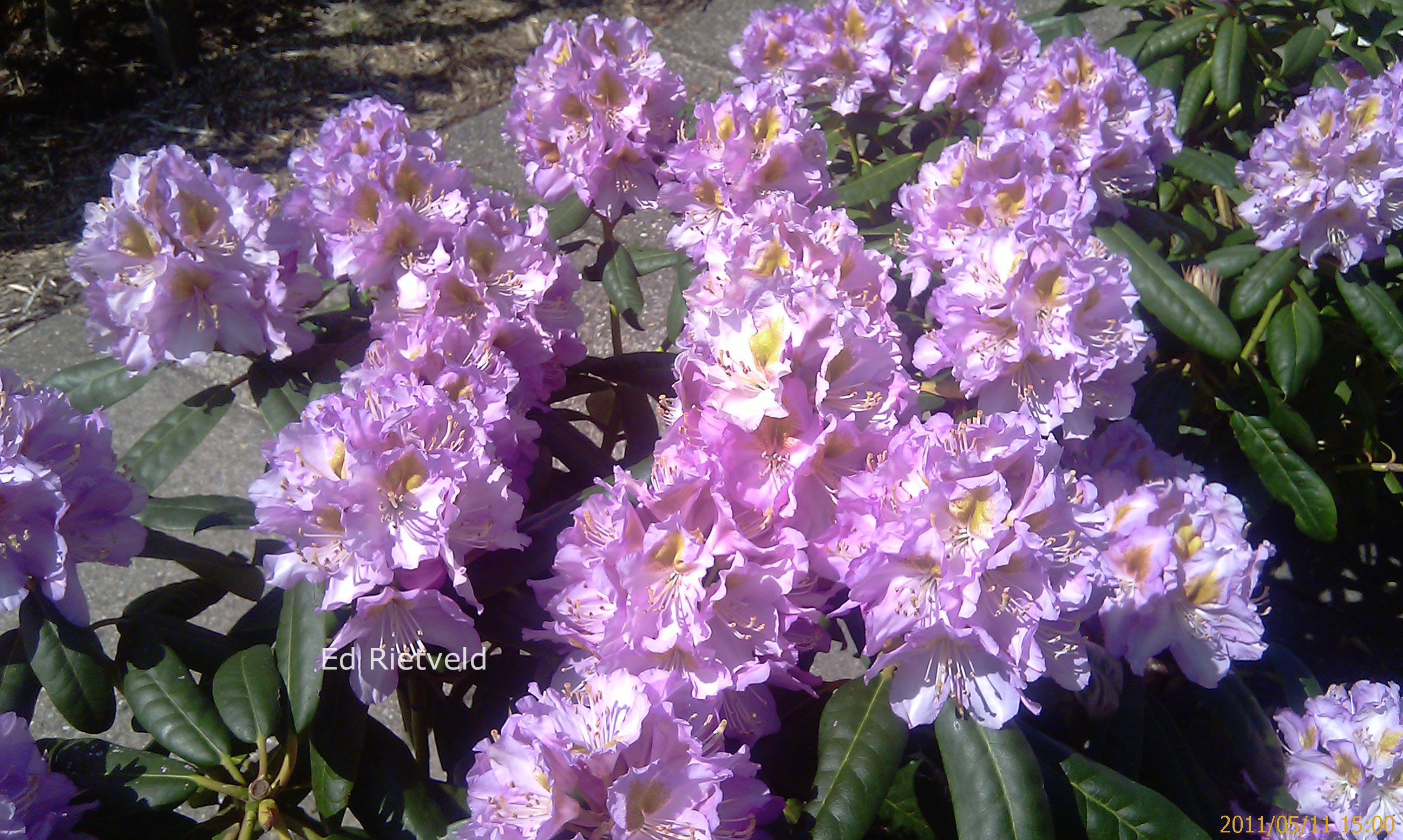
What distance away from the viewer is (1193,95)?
203 cm

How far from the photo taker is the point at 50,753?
46.6 inches

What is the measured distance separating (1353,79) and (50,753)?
7.91ft

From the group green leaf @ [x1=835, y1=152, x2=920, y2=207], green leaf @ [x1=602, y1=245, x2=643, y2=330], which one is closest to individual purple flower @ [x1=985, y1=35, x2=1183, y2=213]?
green leaf @ [x1=835, y1=152, x2=920, y2=207]

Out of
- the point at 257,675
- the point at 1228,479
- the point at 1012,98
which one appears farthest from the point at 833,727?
the point at 1228,479

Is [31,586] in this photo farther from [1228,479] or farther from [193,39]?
[193,39]

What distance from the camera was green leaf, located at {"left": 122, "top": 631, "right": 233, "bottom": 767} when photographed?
116cm

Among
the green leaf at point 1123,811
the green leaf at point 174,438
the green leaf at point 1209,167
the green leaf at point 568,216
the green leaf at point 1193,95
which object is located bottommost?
the green leaf at point 1123,811

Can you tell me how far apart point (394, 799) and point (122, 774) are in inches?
12.1

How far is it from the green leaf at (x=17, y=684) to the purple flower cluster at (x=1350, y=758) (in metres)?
1.55

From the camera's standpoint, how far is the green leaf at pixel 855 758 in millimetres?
1016

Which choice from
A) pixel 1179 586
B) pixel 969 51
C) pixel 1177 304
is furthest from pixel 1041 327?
pixel 969 51

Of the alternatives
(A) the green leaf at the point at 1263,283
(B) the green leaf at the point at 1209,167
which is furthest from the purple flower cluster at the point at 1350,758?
(B) the green leaf at the point at 1209,167

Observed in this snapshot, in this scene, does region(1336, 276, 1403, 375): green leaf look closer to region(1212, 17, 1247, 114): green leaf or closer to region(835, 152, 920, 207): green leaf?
region(1212, 17, 1247, 114): green leaf

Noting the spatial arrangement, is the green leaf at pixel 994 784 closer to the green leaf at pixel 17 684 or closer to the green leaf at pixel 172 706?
the green leaf at pixel 172 706
